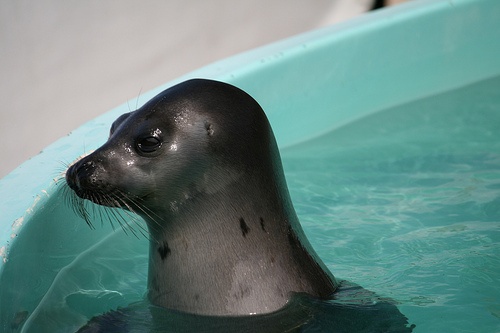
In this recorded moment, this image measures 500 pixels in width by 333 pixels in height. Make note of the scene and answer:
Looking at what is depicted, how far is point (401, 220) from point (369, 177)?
18.8 inches

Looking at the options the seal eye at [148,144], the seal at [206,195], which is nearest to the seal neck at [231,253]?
the seal at [206,195]

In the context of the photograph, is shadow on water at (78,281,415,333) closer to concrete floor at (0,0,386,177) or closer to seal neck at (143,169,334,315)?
seal neck at (143,169,334,315)

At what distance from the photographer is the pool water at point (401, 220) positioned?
9.76 feet

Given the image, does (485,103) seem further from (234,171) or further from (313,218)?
(234,171)

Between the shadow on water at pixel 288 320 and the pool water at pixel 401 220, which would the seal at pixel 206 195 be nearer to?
the shadow on water at pixel 288 320

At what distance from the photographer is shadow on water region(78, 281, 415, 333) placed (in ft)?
7.86

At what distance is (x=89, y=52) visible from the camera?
4.38 m

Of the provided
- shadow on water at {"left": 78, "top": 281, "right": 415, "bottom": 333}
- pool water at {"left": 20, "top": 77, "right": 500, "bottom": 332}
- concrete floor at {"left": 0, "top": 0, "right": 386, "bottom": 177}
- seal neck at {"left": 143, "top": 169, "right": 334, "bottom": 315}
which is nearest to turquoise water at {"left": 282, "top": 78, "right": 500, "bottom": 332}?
pool water at {"left": 20, "top": 77, "right": 500, "bottom": 332}

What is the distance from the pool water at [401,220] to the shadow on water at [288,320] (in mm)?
340

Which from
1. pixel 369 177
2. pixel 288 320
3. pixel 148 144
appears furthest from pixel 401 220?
pixel 148 144

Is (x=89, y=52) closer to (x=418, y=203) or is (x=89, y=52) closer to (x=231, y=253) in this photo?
(x=418, y=203)

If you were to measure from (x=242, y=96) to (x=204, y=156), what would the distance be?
196 millimetres

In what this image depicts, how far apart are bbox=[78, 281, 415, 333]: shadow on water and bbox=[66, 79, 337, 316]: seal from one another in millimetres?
26

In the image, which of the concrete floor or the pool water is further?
the concrete floor
